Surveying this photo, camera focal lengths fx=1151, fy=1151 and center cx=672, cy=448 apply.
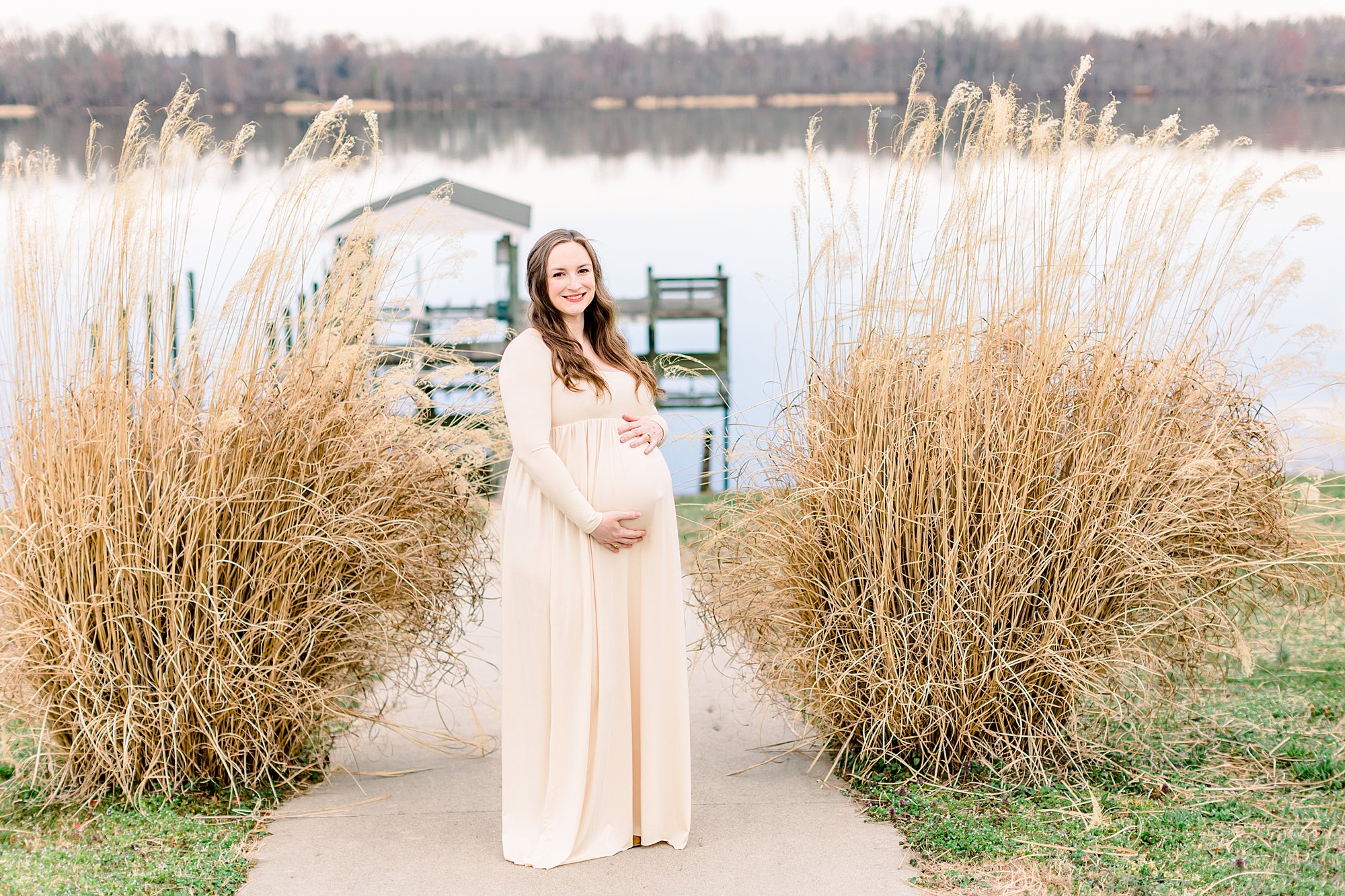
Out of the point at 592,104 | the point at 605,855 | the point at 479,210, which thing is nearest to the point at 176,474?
the point at 605,855

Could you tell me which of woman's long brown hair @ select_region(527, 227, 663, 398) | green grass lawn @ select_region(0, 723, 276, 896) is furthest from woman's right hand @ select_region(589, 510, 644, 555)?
green grass lawn @ select_region(0, 723, 276, 896)

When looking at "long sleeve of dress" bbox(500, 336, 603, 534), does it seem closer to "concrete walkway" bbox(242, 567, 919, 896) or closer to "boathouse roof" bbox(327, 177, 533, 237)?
"concrete walkway" bbox(242, 567, 919, 896)

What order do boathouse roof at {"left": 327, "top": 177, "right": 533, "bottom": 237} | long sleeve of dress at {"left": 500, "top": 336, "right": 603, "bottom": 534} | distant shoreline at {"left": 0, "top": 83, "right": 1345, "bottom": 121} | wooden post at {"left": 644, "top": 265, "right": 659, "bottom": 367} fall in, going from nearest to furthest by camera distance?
long sleeve of dress at {"left": 500, "top": 336, "right": 603, "bottom": 534} → boathouse roof at {"left": 327, "top": 177, "right": 533, "bottom": 237} → distant shoreline at {"left": 0, "top": 83, "right": 1345, "bottom": 121} → wooden post at {"left": 644, "top": 265, "right": 659, "bottom": 367}

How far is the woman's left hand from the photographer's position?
3082 millimetres

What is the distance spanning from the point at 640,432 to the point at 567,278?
0.45 m

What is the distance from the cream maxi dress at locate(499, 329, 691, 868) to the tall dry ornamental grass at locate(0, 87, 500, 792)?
1.99 feet

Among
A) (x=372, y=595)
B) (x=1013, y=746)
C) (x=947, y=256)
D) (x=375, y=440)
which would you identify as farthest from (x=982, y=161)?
(x=372, y=595)

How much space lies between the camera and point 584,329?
3160 mm

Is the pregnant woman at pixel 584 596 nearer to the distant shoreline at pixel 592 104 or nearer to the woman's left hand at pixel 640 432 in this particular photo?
the woman's left hand at pixel 640 432

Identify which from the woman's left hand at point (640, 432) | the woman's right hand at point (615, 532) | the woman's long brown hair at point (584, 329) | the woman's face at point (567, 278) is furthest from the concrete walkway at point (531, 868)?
the woman's face at point (567, 278)

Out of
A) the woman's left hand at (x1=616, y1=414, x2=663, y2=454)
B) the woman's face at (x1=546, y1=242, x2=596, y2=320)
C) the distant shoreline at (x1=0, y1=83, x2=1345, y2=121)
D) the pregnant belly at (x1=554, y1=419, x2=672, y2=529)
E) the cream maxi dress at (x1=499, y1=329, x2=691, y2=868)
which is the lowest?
the cream maxi dress at (x1=499, y1=329, x2=691, y2=868)

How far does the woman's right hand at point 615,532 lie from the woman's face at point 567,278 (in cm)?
55

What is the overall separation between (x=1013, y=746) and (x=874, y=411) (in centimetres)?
110

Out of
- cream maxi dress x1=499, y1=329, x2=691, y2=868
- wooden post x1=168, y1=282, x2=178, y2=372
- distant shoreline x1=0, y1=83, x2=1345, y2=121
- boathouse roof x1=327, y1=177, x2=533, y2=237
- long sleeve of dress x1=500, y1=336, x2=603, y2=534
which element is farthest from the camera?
distant shoreline x1=0, y1=83, x2=1345, y2=121
